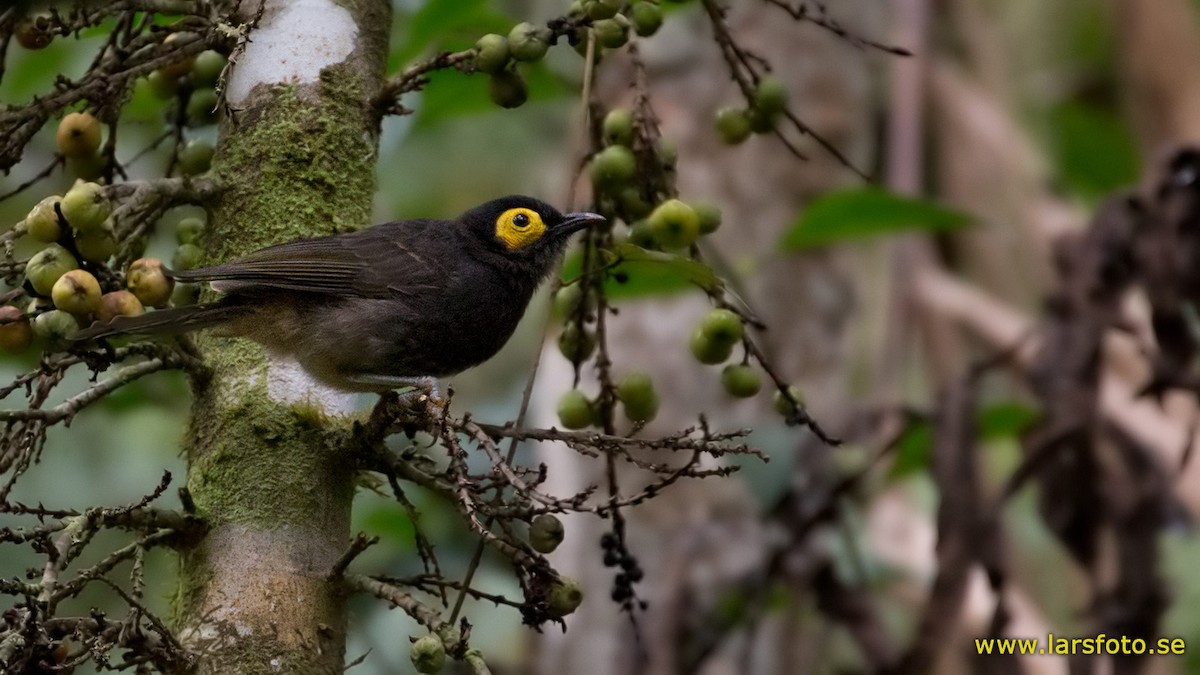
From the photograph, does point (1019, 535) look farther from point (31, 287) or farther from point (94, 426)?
point (31, 287)

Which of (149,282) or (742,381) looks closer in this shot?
(149,282)

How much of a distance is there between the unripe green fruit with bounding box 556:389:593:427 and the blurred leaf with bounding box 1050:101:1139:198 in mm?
7234

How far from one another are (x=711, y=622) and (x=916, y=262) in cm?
298

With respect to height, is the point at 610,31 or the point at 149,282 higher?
the point at 610,31

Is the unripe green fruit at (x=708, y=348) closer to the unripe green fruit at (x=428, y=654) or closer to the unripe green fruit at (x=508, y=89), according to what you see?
the unripe green fruit at (x=508, y=89)

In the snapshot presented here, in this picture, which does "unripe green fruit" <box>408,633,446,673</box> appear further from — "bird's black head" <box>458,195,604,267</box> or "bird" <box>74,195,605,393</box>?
"bird's black head" <box>458,195,604,267</box>

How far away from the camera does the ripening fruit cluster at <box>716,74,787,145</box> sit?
288cm

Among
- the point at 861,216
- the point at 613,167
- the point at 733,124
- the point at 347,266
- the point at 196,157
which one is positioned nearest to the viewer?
the point at 613,167

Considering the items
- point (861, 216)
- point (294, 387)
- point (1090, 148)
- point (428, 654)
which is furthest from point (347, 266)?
point (1090, 148)

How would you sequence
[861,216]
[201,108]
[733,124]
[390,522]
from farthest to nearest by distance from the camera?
[390,522] < [861,216] < [733,124] < [201,108]

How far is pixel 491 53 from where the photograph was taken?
2439mm

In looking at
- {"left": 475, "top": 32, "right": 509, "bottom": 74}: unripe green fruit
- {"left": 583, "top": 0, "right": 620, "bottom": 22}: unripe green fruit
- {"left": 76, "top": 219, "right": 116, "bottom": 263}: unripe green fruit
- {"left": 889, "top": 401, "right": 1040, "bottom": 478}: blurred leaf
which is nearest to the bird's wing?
{"left": 76, "top": 219, "right": 116, "bottom": 263}: unripe green fruit

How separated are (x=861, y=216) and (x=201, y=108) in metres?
2.20

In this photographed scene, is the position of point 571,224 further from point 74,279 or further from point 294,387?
point 74,279
